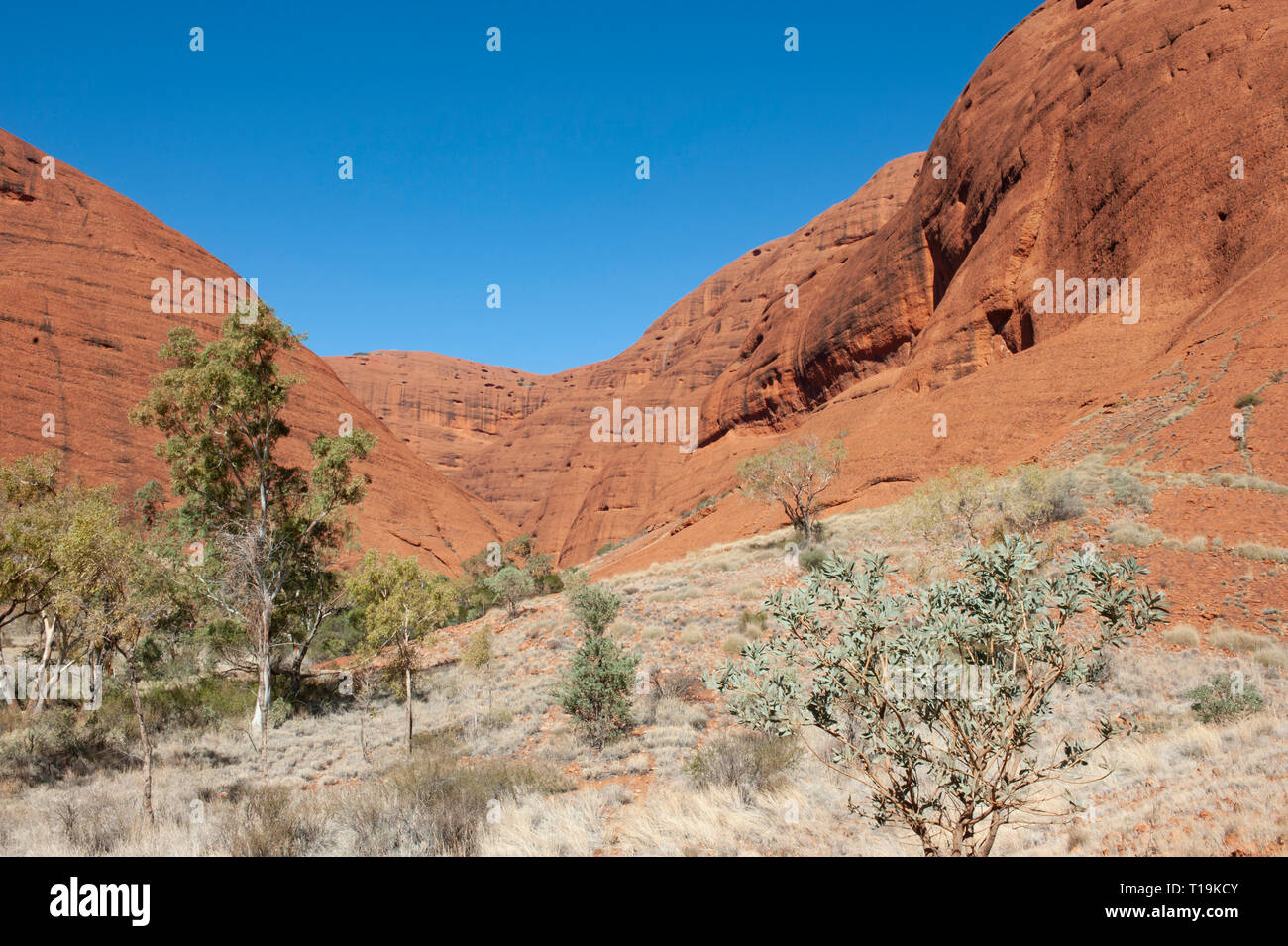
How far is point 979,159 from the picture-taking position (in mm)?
38406

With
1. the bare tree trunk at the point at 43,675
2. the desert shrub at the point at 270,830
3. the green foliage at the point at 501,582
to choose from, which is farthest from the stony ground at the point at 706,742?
the green foliage at the point at 501,582

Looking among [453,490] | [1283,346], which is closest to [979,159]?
[1283,346]

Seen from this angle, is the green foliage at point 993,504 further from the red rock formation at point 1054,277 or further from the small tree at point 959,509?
the red rock formation at point 1054,277

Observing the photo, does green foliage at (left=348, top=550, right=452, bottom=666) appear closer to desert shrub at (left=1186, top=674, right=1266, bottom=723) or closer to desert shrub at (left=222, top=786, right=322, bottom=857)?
desert shrub at (left=222, top=786, right=322, bottom=857)

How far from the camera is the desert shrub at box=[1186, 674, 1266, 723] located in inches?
301

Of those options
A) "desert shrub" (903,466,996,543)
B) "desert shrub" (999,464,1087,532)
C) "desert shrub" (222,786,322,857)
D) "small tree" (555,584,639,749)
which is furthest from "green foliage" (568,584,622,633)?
Answer: "desert shrub" (999,464,1087,532)

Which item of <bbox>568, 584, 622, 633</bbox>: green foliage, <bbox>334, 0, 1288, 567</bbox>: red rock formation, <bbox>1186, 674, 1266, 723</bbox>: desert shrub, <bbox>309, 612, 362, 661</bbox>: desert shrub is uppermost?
<bbox>334, 0, 1288, 567</bbox>: red rock formation

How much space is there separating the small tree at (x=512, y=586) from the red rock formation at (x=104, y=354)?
2086cm

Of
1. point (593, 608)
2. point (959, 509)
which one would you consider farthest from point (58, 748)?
point (959, 509)

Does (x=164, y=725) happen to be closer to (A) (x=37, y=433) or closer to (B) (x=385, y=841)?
(B) (x=385, y=841)

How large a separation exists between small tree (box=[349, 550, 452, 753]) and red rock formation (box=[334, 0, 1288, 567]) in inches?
770

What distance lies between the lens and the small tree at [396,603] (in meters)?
13.3

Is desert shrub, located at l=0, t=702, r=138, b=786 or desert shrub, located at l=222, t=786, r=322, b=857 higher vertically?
desert shrub, located at l=222, t=786, r=322, b=857

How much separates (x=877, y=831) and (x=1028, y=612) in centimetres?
283
